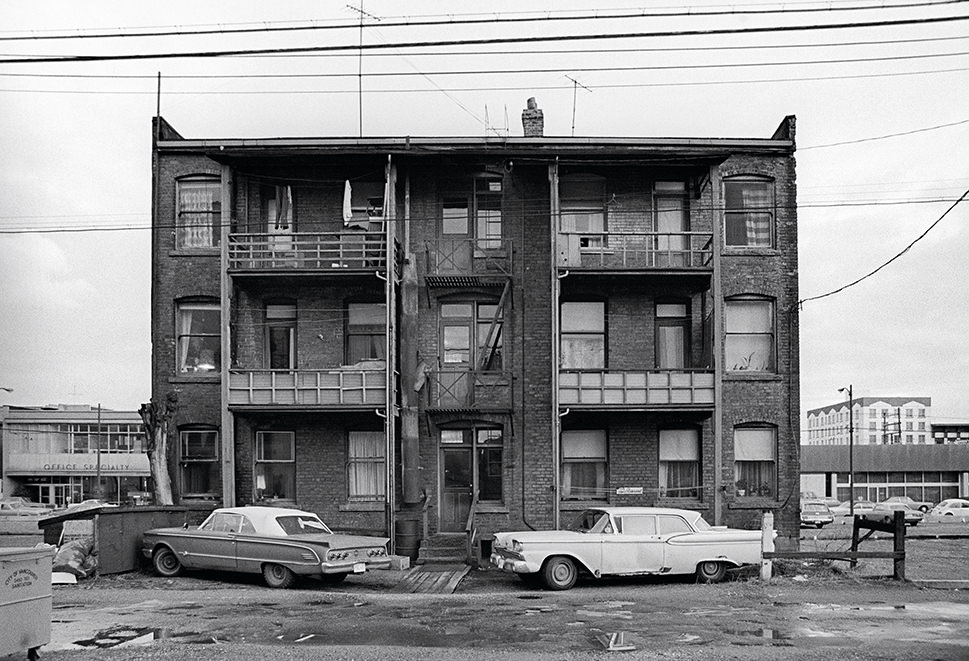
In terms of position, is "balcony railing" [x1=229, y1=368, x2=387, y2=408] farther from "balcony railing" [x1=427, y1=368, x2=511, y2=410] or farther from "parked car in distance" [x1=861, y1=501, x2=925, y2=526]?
"parked car in distance" [x1=861, y1=501, x2=925, y2=526]

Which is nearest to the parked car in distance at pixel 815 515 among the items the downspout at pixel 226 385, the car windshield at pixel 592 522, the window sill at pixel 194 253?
the car windshield at pixel 592 522

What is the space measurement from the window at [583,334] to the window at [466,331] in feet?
5.68

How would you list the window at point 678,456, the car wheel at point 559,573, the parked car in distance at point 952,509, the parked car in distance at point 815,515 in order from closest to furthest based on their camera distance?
the car wheel at point 559,573 → the window at point 678,456 → the parked car in distance at point 815,515 → the parked car in distance at point 952,509

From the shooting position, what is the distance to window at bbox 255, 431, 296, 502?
27.1m

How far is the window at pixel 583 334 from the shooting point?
2734cm

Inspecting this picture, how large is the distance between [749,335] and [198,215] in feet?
47.1

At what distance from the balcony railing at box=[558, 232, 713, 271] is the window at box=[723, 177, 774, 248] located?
1126 millimetres

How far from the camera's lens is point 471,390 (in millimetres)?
26594

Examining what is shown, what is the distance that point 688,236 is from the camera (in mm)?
26781

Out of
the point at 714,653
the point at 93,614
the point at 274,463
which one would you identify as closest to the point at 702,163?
the point at 274,463

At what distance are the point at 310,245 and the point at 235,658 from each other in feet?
51.8

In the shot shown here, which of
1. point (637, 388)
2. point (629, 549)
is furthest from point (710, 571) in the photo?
point (637, 388)

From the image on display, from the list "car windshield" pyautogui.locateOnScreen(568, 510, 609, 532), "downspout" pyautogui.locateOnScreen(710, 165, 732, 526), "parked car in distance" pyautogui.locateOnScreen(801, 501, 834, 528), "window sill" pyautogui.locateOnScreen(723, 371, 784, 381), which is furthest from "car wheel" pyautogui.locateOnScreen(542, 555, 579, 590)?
"parked car in distance" pyautogui.locateOnScreen(801, 501, 834, 528)

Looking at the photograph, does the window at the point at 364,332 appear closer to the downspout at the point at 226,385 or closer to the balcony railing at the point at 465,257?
the balcony railing at the point at 465,257
